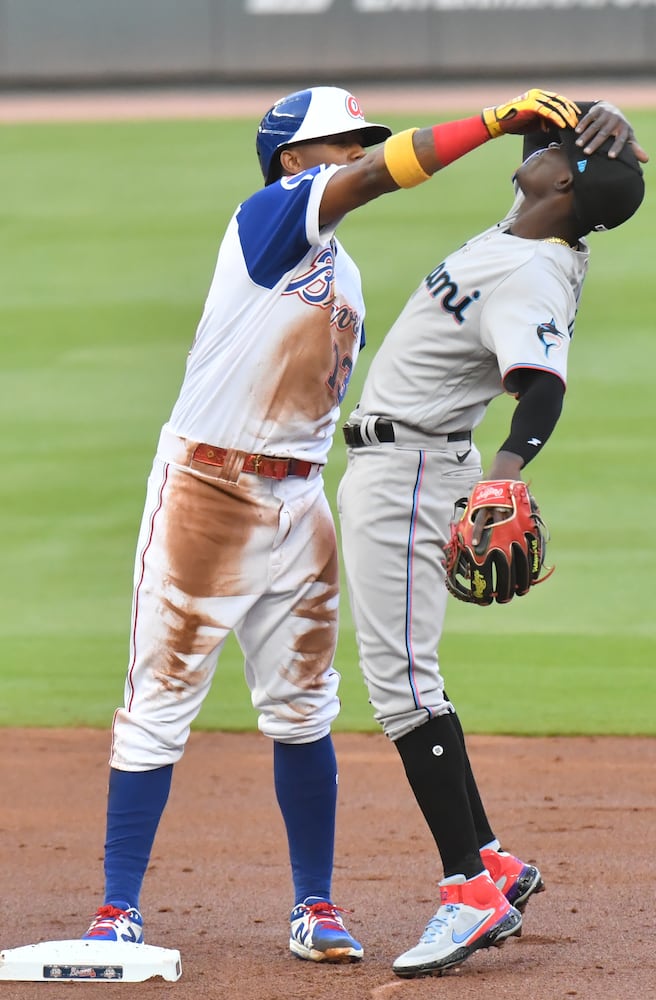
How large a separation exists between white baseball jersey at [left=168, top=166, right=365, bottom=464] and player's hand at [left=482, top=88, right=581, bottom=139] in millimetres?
430

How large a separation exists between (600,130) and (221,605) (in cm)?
135

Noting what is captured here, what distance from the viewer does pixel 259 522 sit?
338 cm

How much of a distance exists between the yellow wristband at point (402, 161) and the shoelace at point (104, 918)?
1716 mm

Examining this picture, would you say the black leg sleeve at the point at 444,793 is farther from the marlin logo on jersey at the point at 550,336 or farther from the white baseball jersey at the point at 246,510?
the marlin logo on jersey at the point at 550,336

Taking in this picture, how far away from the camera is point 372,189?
3.12m

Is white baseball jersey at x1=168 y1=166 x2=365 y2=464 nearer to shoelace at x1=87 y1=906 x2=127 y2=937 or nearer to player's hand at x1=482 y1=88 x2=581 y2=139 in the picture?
player's hand at x1=482 y1=88 x2=581 y2=139

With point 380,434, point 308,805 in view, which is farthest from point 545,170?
point 308,805

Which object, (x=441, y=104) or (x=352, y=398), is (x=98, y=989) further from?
(x=441, y=104)

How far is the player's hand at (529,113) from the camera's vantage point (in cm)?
306

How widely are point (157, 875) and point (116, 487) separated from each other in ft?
20.6

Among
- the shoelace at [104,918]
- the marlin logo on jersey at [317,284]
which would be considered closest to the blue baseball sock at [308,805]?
the shoelace at [104,918]

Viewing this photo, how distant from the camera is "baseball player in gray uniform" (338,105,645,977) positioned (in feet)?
10.5

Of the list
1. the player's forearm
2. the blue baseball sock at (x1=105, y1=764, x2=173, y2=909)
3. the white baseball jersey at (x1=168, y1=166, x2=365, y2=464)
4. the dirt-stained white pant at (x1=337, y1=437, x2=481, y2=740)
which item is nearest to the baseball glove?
the player's forearm

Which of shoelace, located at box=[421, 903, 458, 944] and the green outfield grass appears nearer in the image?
shoelace, located at box=[421, 903, 458, 944]
